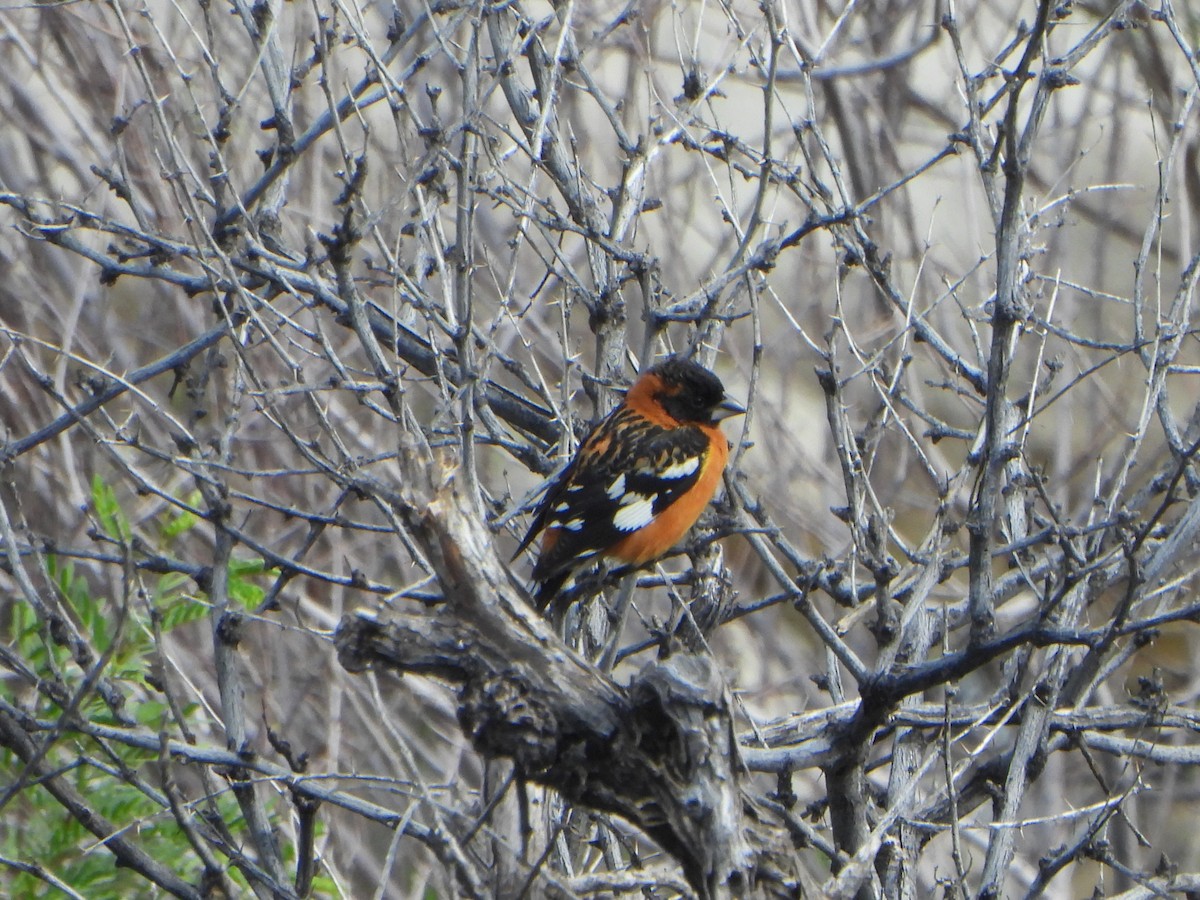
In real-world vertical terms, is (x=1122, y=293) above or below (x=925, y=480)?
above

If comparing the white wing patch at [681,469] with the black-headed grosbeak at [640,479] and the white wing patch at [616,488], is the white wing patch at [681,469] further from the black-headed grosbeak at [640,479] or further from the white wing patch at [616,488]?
the white wing patch at [616,488]

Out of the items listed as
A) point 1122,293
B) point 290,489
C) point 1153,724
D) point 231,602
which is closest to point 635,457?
point 231,602

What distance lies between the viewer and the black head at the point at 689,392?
5.43 metres

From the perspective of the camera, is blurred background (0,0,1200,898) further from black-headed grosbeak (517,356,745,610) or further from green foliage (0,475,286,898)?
black-headed grosbeak (517,356,745,610)

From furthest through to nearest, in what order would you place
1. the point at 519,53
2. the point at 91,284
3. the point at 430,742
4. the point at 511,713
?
1. the point at 430,742
2. the point at 91,284
3. the point at 519,53
4. the point at 511,713

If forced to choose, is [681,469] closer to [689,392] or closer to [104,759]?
[689,392]

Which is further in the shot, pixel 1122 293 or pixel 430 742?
pixel 1122 293

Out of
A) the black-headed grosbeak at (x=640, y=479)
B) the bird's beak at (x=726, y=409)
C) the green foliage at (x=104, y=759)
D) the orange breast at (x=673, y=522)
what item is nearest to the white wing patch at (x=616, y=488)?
the black-headed grosbeak at (x=640, y=479)

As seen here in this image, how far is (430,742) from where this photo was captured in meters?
9.05

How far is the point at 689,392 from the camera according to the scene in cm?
571

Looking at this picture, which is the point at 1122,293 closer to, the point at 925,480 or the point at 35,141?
the point at 925,480

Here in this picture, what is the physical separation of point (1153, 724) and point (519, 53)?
2.79m

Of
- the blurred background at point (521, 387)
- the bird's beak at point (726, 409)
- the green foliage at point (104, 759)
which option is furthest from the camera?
the bird's beak at point (726, 409)

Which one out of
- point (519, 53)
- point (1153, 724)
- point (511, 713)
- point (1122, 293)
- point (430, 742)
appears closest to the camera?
point (511, 713)
